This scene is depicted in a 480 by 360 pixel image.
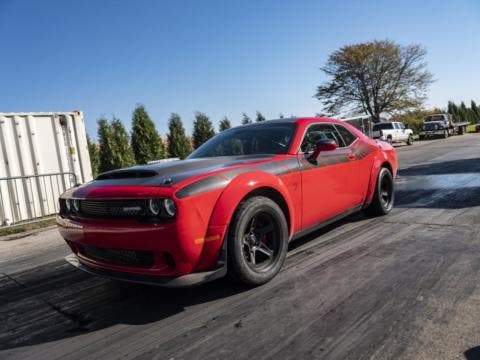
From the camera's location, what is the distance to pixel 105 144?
20016mm

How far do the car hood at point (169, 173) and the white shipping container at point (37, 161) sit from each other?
19.7 ft

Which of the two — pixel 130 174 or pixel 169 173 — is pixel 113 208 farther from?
pixel 169 173

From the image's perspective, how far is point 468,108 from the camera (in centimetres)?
6825

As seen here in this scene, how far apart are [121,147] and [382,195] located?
56.0 ft

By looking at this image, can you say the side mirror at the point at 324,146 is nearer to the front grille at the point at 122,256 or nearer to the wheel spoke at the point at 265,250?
the wheel spoke at the point at 265,250

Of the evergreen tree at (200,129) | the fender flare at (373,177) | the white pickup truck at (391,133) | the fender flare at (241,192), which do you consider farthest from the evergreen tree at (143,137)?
the fender flare at (241,192)

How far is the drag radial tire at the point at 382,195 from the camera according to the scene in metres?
5.10

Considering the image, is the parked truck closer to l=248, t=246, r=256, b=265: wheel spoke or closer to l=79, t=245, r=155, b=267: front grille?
l=248, t=246, r=256, b=265: wheel spoke

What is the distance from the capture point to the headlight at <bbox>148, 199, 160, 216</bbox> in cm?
265

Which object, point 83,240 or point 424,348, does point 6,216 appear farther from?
point 424,348

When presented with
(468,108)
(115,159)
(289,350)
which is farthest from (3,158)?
(468,108)

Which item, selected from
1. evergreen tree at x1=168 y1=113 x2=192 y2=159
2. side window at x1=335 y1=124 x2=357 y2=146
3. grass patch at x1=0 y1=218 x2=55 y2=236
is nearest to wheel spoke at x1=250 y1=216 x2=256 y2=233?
side window at x1=335 y1=124 x2=357 y2=146

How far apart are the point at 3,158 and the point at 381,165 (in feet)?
25.4

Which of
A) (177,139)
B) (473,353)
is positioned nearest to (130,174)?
(473,353)
